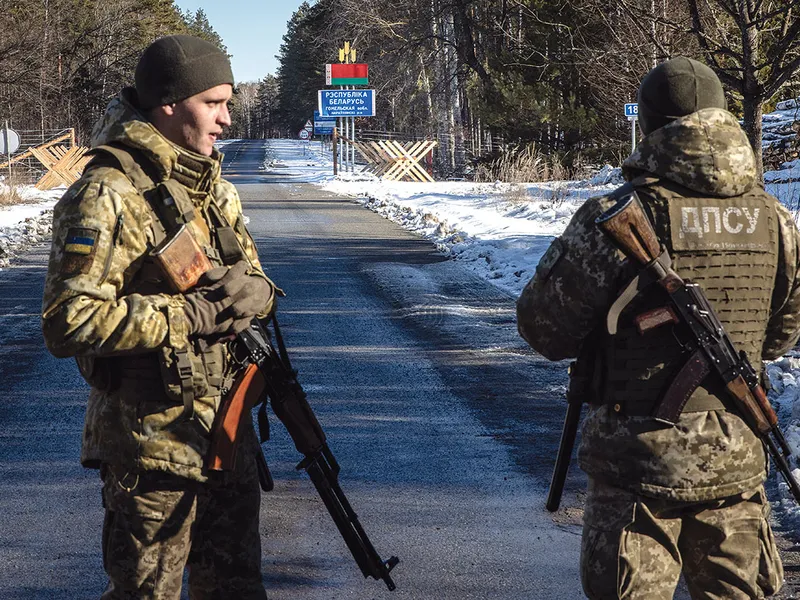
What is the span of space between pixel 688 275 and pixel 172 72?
1502 millimetres

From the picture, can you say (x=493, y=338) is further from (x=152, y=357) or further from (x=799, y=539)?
(x=152, y=357)

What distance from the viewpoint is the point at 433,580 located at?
4.06m

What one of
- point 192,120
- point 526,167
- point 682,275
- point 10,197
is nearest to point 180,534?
point 192,120

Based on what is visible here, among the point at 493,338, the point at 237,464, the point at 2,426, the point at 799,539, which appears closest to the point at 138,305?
the point at 237,464

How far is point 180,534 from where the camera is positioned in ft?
8.85

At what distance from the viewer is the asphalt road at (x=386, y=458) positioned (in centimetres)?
413

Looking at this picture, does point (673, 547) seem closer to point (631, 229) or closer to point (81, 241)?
point (631, 229)

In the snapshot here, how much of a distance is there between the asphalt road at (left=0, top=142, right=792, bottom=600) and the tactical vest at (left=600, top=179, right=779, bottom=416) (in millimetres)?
1526

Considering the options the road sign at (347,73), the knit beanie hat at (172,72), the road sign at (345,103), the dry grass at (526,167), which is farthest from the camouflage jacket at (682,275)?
the road sign at (347,73)

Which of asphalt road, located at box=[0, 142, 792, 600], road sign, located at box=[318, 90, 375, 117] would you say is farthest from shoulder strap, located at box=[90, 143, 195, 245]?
road sign, located at box=[318, 90, 375, 117]

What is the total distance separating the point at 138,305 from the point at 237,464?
554 mm

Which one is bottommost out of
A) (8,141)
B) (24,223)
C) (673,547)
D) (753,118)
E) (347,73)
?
(24,223)

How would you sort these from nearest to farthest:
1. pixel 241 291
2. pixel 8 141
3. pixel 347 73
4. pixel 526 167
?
1. pixel 241 291
2. pixel 526 167
3. pixel 8 141
4. pixel 347 73

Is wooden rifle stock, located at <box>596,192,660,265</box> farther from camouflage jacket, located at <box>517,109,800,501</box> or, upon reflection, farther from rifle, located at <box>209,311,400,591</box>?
rifle, located at <box>209,311,400,591</box>
